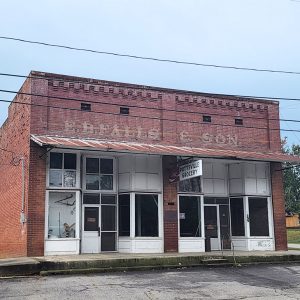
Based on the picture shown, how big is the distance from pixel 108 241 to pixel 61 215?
254cm

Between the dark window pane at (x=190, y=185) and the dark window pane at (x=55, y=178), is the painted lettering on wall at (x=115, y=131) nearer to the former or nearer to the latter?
the dark window pane at (x=55, y=178)

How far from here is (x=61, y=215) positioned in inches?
835

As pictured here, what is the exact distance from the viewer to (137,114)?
23391mm

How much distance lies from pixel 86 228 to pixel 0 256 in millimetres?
4790

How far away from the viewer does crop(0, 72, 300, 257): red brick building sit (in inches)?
828

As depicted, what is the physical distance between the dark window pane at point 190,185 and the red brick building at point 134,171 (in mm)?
49

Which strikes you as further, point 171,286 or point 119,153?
point 119,153

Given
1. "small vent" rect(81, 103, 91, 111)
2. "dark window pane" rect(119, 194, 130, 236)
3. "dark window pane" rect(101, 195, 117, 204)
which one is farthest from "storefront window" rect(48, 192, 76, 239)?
"small vent" rect(81, 103, 91, 111)

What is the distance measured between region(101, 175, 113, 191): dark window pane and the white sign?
316 cm

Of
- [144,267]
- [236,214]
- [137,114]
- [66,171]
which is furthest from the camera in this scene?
[236,214]

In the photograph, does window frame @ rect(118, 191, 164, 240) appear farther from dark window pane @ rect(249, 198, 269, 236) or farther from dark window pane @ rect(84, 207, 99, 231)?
dark window pane @ rect(249, 198, 269, 236)

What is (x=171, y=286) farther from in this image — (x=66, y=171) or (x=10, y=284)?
(x=66, y=171)

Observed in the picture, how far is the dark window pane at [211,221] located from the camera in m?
24.8

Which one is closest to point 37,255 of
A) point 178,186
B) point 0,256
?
point 0,256
